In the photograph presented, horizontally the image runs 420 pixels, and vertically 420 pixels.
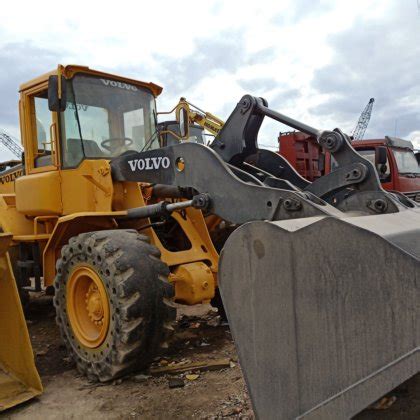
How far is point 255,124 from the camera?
3.62m

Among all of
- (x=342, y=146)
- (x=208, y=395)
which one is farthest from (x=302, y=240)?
(x=208, y=395)

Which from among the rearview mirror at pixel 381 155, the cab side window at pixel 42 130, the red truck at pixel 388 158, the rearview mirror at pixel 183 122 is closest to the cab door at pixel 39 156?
the cab side window at pixel 42 130

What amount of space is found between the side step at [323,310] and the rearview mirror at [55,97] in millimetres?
2740

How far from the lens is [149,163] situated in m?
4.02

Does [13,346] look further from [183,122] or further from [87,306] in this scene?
[183,122]

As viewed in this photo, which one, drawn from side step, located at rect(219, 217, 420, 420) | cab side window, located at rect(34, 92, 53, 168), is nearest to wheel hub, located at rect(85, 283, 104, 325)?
cab side window, located at rect(34, 92, 53, 168)

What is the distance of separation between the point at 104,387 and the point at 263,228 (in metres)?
2.40

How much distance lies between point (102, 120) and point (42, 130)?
787 mm

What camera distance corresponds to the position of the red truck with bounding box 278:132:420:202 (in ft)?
33.8

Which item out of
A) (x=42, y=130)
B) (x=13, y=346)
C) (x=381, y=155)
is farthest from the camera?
(x=381, y=155)

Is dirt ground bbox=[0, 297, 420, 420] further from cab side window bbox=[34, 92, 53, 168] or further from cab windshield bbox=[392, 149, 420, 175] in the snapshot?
cab windshield bbox=[392, 149, 420, 175]

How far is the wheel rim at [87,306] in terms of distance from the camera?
4.01 m

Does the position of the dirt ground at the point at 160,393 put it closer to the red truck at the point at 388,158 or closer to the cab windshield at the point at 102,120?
the cab windshield at the point at 102,120

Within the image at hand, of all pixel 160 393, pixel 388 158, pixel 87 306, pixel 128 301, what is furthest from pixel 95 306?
pixel 388 158
